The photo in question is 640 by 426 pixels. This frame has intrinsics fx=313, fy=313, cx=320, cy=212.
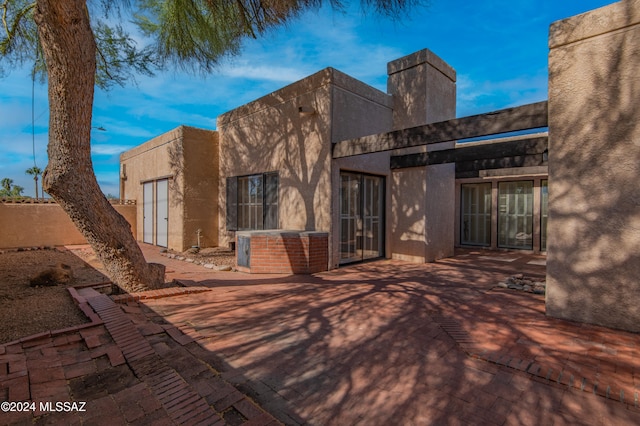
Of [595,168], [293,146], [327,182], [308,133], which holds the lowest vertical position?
[595,168]

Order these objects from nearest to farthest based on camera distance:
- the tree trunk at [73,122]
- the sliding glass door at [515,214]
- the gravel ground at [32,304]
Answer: the gravel ground at [32,304]
the tree trunk at [73,122]
the sliding glass door at [515,214]

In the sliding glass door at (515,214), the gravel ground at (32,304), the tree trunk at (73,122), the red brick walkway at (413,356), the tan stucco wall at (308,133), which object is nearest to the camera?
the red brick walkway at (413,356)

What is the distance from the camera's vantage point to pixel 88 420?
2.00 metres

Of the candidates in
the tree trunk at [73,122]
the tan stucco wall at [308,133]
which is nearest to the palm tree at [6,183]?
the tan stucco wall at [308,133]

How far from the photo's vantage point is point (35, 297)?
14.4 ft

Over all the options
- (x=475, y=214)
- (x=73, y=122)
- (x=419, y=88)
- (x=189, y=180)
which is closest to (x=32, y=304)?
(x=73, y=122)

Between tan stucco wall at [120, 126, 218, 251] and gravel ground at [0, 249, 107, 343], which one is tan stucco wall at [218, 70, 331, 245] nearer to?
tan stucco wall at [120, 126, 218, 251]

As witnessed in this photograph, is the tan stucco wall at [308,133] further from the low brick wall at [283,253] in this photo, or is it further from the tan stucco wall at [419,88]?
the low brick wall at [283,253]

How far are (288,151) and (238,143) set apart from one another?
2.39m

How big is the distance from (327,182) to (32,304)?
203 inches

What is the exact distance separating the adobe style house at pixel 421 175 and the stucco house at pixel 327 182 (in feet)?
0.13

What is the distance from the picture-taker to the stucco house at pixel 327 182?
6965 mm

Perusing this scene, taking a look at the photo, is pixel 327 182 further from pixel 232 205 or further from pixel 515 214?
pixel 515 214

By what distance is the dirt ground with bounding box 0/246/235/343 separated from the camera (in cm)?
336
